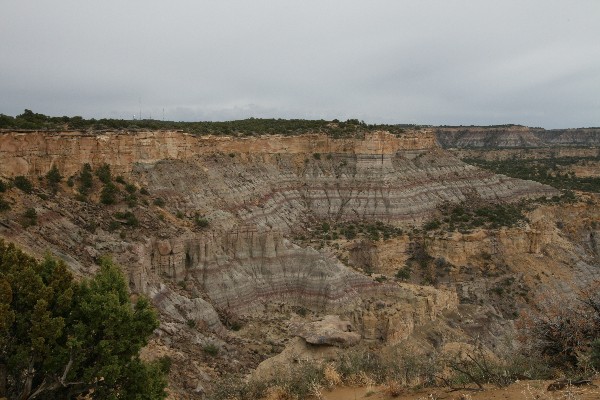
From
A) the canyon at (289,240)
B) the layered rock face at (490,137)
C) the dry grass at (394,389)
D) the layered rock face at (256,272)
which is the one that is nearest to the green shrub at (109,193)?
the canyon at (289,240)

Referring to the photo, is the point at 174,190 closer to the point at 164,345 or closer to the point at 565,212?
the point at 164,345

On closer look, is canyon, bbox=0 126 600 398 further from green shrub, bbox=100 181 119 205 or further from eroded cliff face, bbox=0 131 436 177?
green shrub, bbox=100 181 119 205

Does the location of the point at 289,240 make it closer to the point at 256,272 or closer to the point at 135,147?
the point at 256,272

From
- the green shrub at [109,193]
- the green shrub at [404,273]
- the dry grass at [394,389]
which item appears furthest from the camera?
the green shrub at [404,273]

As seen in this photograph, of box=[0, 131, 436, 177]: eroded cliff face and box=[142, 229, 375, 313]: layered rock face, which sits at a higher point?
box=[0, 131, 436, 177]: eroded cliff face

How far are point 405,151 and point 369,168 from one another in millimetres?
5577

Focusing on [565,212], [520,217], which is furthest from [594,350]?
[565,212]

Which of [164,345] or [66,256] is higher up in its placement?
[66,256]

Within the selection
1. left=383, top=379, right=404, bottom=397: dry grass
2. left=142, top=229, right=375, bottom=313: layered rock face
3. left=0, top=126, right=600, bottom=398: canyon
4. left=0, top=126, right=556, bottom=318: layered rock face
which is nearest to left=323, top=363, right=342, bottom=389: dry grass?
left=383, top=379, right=404, bottom=397: dry grass

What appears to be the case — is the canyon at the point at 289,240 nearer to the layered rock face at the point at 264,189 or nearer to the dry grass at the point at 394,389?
the layered rock face at the point at 264,189

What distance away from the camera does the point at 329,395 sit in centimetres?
1161

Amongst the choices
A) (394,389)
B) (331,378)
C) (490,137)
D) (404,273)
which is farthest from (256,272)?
(490,137)

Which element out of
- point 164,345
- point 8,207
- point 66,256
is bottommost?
point 164,345

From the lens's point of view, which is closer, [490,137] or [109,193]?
[109,193]
